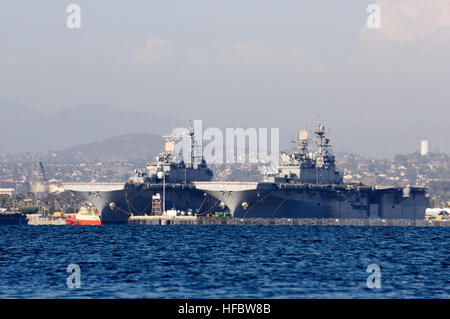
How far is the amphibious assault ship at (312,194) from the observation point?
102812 mm

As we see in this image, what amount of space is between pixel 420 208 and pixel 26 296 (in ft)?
323

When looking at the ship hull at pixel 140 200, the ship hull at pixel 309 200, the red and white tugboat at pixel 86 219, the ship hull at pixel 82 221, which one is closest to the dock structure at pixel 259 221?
the ship hull at pixel 309 200

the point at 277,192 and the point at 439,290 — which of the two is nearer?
the point at 439,290

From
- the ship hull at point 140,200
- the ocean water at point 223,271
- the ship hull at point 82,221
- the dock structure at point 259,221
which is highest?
the ship hull at point 140,200

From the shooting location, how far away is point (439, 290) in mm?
29328

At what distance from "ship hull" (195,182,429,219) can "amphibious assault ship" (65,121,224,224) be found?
21.4 feet

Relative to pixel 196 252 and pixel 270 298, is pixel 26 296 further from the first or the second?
pixel 196 252

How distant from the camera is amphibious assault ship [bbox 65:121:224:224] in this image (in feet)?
351

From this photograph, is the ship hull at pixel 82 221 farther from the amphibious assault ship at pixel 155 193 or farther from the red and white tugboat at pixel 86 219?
the amphibious assault ship at pixel 155 193

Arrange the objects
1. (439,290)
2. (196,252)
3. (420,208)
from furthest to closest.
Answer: (420,208), (196,252), (439,290)

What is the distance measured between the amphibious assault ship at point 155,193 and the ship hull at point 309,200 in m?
6.51

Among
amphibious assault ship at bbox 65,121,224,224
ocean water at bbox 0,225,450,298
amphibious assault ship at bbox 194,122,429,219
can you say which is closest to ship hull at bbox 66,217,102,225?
amphibious assault ship at bbox 65,121,224,224
